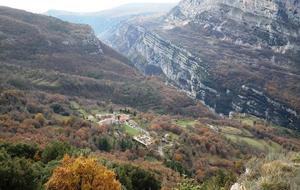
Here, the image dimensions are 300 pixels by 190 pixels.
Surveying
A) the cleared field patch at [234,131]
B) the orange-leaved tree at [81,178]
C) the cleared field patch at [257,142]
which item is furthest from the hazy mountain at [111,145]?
the cleared field patch at [234,131]

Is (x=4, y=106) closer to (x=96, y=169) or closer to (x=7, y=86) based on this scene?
(x=7, y=86)

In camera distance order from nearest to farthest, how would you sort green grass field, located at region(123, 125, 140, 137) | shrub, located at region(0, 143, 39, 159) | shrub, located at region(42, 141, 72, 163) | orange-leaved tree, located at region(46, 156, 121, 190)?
orange-leaved tree, located at region(46, 156, 121, 190)
shrub, located at region(0, 143, 39, 159)
shrub, located at region(42, 141, 72, 163)
green grass field, located at region(123, 125, 140, 137)

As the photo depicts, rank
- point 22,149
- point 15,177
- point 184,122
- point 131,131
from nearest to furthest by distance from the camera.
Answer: point 15,177, point 22,149, point 131,131, point 184,122

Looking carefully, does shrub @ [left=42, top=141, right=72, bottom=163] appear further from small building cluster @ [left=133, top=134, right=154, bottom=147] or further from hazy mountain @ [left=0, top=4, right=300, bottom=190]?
small building cluster @ [left=133, top=134, right=154, bottom=147]

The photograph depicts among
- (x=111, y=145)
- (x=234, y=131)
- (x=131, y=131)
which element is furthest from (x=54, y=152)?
→ (x=234, y=131)

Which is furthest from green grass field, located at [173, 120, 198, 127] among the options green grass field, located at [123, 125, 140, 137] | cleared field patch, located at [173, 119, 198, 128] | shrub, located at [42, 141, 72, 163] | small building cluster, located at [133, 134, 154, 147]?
shrub, located at [42, 141, 72, 163]

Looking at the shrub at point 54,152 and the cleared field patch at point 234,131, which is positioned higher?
the shrub at point 54,152

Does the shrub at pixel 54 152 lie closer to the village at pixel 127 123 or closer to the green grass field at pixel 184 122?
the village at pixel 127 123

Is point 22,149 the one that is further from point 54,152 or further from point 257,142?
point 257,142
